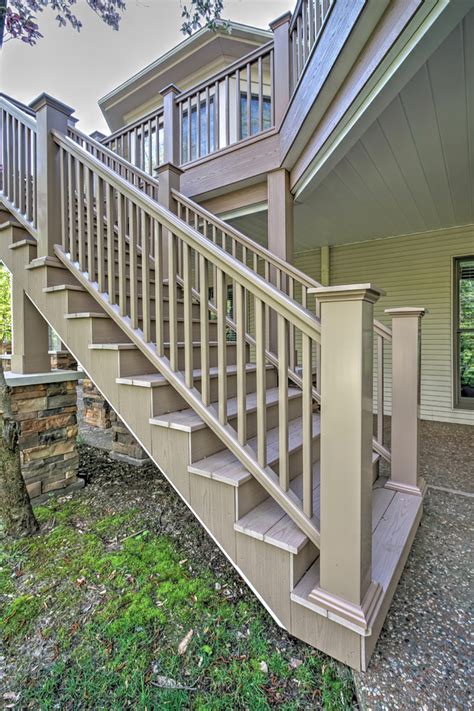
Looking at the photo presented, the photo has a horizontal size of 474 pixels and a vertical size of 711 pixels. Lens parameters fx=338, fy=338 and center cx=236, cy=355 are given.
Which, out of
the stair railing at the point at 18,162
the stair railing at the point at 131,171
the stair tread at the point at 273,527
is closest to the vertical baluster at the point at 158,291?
the stair tread at the point at 273,527

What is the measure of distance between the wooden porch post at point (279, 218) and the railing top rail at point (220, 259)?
5.32 ft

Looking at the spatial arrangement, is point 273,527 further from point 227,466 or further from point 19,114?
A: point 19,114

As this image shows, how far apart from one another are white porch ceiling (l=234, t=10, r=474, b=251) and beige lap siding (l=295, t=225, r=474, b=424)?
21 cm

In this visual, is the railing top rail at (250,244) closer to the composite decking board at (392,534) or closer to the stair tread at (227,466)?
the stair tread at (227,466)

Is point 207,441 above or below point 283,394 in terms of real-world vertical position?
below

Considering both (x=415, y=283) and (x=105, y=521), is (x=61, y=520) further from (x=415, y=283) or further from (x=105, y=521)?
(x=415, y=283)

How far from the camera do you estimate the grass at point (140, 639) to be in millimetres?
1191

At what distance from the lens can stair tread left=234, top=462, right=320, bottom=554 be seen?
138 cm

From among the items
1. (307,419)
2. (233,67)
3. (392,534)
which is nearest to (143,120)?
(233,67)

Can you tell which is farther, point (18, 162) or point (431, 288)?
point (431, 288)

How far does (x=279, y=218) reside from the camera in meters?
3.41

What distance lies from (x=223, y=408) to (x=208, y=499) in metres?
0.44

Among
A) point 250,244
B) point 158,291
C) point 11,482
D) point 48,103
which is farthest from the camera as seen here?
point 250,244

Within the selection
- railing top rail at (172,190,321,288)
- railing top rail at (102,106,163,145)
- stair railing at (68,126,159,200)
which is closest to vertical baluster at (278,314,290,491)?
railing top rail at (172,190,321,288)
